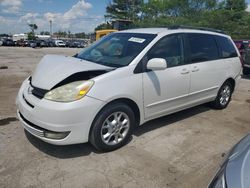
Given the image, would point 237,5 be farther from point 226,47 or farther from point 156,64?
point 156,64

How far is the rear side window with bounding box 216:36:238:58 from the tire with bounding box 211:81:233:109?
610 millimetres

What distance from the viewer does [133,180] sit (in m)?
2.87

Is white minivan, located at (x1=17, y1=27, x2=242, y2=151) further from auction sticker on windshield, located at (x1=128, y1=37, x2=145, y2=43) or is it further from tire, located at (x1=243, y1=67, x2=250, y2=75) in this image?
tire, located at (x1=243, y1=67, x2=250, y2=75)

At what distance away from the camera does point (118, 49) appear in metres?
4.00

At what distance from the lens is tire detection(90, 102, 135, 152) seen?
3213 mm

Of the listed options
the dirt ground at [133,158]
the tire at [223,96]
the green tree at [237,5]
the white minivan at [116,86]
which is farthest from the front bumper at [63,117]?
the green tree at [237,5]

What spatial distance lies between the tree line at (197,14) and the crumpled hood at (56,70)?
25.8 metres

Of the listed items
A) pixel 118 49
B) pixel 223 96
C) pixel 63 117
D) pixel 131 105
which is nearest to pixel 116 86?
pixel 131 105

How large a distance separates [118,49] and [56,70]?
1126mm

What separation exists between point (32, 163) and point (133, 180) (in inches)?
50.5

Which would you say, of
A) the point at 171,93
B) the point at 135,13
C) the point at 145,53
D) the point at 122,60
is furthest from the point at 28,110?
the point at 135,13

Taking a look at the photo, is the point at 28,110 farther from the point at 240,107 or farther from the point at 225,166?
the point at 240,107

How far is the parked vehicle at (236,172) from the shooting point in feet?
5.22

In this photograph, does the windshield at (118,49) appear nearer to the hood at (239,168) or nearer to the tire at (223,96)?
the hood at (239,168)
